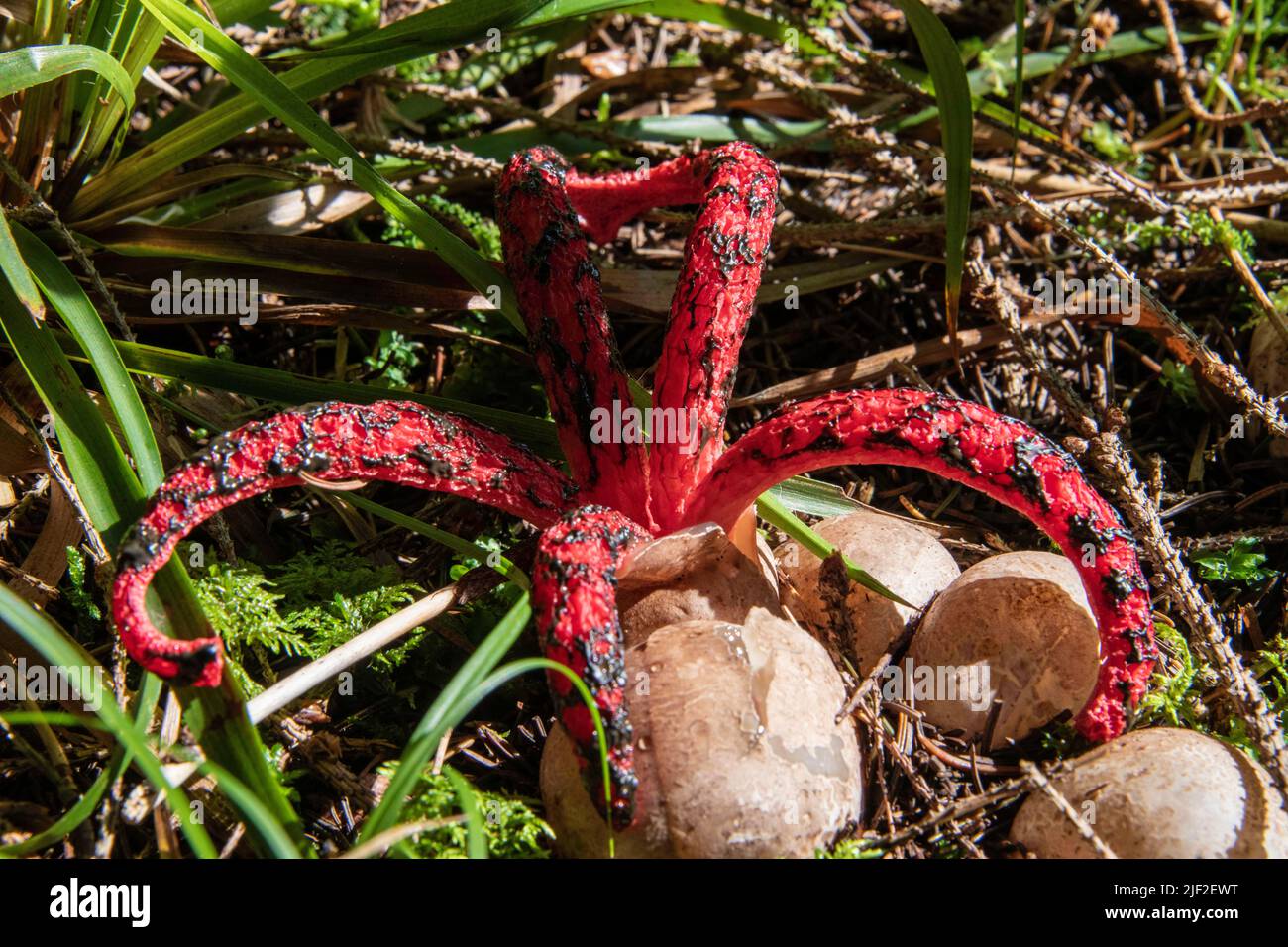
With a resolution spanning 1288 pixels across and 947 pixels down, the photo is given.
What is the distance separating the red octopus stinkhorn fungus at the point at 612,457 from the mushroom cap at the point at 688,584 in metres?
0.13

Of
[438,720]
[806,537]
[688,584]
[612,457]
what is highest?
[612,457]

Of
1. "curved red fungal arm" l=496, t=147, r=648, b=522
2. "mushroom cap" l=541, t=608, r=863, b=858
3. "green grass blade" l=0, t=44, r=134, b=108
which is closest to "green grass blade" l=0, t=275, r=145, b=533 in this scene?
"green grass blade" l=0, t=44, r=134, b=108

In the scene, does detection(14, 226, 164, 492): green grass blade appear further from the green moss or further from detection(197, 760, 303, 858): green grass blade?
the green moss

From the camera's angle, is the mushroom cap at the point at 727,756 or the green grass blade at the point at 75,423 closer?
the mushroom cap at the point at 727,756

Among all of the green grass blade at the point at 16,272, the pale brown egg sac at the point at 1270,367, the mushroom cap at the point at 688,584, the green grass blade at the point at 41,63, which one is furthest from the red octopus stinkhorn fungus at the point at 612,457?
the pale brown egg sac at the point at 1270,367

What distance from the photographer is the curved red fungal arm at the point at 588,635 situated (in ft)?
8.26

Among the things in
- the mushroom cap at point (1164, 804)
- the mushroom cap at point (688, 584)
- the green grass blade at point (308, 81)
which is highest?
the green grass blade at point (308, 81)

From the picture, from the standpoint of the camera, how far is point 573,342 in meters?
3.19

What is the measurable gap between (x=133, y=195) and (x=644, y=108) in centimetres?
231

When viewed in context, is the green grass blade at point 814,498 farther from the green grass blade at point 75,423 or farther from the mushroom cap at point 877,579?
the green grass blade at point 75,423

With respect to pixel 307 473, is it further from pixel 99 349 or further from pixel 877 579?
pixel 877 579

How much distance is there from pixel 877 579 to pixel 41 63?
2739 mm

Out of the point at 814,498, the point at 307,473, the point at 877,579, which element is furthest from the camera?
the point at 814,498

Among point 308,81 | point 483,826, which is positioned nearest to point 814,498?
point 483,826
